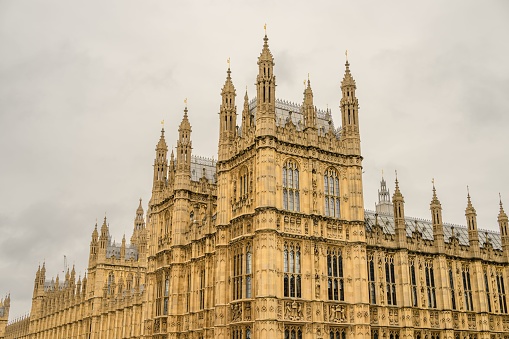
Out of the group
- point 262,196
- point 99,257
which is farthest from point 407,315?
point 99,257

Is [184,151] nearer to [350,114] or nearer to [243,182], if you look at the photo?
[243,182]

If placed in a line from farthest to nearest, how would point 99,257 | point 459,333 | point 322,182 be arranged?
point 99,257, point 459,333, point 322,182

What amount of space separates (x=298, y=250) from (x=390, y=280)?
11724mm

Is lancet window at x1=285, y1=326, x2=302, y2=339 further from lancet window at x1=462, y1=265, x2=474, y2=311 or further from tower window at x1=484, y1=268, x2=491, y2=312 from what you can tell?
tower window at x1=484, y1=268, x2=491, y2=312

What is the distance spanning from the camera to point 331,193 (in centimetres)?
5700

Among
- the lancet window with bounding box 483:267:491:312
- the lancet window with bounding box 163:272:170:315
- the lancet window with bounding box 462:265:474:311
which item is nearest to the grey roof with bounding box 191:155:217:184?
the lancet window with bounding box 163:272:170:315

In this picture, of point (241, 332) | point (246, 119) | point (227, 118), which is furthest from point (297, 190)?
point (241, 332)

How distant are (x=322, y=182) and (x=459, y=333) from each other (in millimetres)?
21716

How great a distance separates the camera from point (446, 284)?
61.8m

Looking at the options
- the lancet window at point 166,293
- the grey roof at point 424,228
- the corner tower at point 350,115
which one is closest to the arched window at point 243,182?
the corner tower at point 350,115

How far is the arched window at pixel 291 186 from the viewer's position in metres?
54.4

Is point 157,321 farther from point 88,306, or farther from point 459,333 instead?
point 88,306

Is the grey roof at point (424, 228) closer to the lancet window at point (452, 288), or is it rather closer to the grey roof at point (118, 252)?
the lancet window at point (452, 288)

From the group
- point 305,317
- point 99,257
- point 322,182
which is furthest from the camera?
point 99,257
